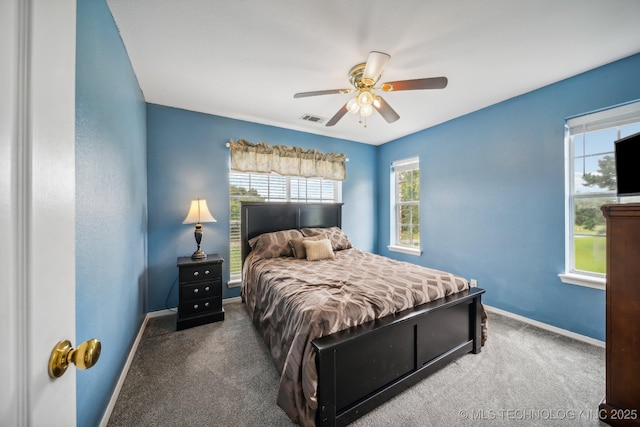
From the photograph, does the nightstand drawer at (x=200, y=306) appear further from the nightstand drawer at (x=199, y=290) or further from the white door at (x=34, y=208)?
the white door at (x=34, y=208)

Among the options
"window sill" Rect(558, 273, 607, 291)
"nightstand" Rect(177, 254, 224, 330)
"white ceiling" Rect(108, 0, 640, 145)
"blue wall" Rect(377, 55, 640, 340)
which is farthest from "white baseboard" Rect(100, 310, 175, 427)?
"window sill" Rect(558, 273, 607, 291)

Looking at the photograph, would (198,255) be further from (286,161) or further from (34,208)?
(34,208)

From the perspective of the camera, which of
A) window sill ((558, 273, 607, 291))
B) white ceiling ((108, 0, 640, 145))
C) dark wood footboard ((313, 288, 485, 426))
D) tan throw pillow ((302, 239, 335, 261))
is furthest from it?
tan throw pillow ((302, 239, 335, 261))

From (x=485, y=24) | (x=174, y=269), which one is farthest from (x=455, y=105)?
(x=174, y=269)

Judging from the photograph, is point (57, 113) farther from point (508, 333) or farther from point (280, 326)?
point (508, 333)

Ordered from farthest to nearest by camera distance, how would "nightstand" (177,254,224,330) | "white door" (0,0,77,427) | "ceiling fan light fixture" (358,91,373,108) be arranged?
"nightstand" (177,254,224,330) < "ceiling fan light fixture" (358,91,373,108) < "white door" (0,0,77,427)

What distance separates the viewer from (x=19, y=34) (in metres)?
0.40

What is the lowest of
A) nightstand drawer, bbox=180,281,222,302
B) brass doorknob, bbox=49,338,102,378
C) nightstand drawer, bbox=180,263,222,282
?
nightstand drawer, bbox=180,281,222,302

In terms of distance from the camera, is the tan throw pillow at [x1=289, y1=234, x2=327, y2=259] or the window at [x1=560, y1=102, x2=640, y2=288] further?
the tan throw pillow at [x1=289, y1=234, x2=327, y2=259]

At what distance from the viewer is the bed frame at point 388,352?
142 centimetres

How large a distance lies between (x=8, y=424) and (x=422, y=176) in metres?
4.40

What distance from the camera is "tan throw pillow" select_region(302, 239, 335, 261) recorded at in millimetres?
3047

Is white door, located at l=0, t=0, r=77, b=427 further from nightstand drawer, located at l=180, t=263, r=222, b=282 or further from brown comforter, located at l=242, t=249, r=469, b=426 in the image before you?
nightstand drawer, located at l=180, t=263, r=222, b=282

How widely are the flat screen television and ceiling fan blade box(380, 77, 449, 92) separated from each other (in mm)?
1267
